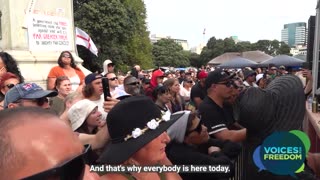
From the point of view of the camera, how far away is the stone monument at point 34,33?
6.01 metres

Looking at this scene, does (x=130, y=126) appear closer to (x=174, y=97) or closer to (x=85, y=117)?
(x=85, y=117)

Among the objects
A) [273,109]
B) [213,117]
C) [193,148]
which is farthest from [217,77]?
[273,109]

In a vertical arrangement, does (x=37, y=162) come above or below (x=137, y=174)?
above

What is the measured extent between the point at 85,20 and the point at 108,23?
2.02 meters

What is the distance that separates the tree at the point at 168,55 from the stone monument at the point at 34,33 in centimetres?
7814

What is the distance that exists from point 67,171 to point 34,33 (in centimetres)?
572

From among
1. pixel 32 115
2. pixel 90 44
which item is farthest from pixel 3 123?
pixel 90 44

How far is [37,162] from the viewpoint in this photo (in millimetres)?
937

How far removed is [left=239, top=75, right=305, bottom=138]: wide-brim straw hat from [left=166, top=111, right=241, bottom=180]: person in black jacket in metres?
0.42

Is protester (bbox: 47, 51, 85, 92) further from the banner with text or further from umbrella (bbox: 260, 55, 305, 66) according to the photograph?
umbrella (bbox: 260, 55, 305, 66)

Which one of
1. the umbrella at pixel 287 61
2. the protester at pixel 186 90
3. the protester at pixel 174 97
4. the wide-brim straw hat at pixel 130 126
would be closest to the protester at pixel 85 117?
the wide-brim straw hat at pixel 130 126

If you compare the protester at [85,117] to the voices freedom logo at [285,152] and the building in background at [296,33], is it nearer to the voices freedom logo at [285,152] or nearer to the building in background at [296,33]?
the voices freedom logo at [285,152]

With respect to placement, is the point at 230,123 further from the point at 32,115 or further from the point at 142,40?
the point at 142,40

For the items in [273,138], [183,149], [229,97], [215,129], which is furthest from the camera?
[229,97]
